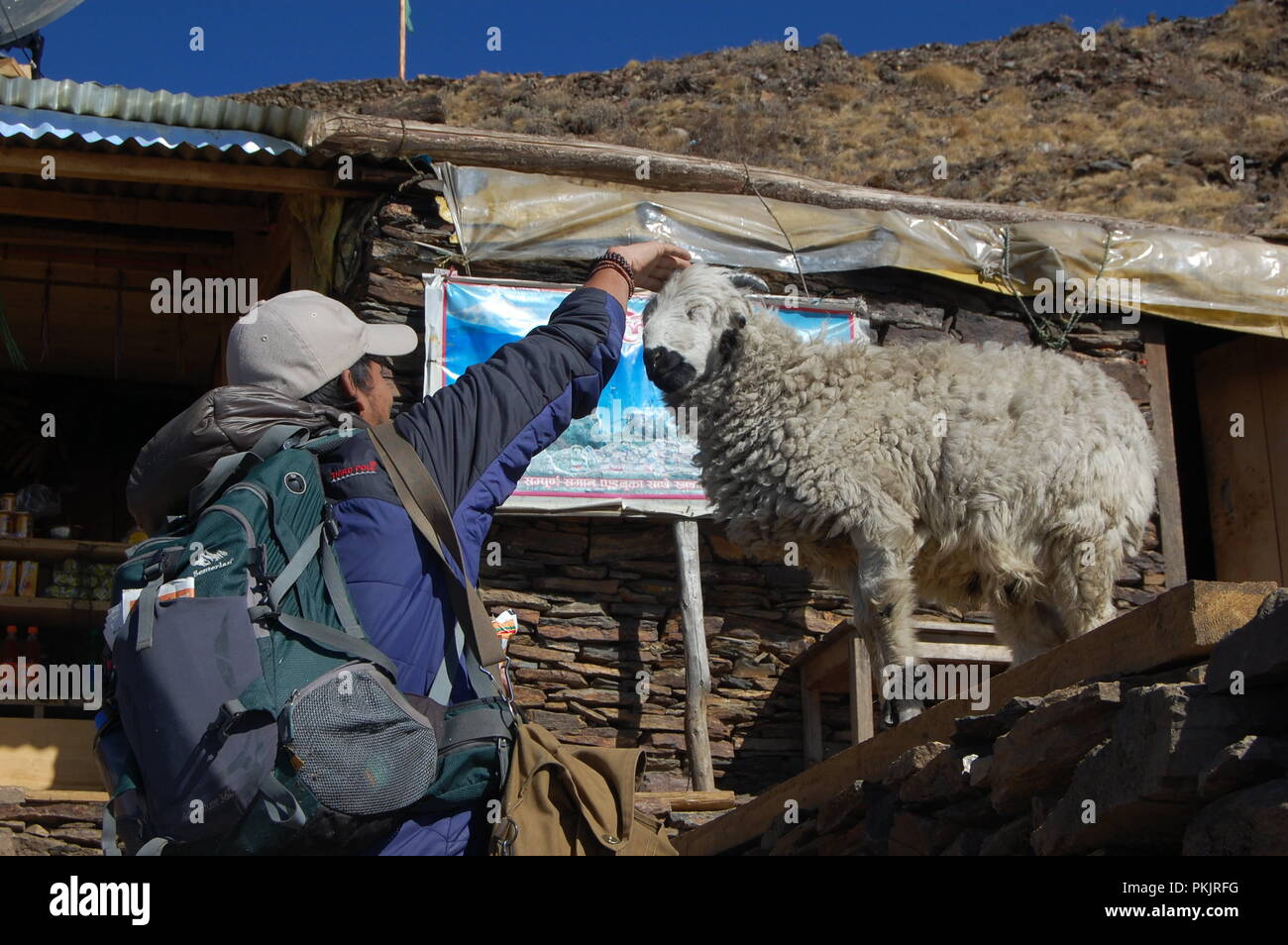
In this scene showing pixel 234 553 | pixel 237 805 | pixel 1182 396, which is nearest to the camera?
pixel 237 805

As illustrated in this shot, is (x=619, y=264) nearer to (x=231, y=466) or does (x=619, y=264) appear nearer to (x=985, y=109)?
(x=231, y=466)

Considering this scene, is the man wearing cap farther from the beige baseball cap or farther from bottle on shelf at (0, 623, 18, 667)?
bottle on shelf at (0, 623, 18, 667)

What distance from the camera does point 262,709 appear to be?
1.90 metres

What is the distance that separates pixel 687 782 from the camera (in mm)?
7301

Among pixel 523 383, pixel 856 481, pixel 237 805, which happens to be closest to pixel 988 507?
pixel 856 481

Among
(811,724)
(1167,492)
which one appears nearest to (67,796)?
(811,724)

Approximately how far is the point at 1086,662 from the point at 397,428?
1.73 metres

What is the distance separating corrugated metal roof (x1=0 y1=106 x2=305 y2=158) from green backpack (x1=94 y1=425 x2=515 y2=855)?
5.12 metres

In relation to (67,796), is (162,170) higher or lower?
higher

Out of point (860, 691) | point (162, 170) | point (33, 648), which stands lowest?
point (860, 691)

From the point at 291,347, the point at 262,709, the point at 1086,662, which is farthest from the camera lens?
the point at 1086,662

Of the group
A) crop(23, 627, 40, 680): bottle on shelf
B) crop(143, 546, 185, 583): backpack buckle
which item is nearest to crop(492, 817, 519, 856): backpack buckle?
crop(143, 546, 185, 583): backpack buckle
